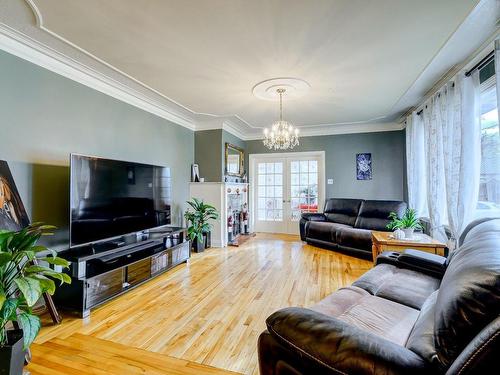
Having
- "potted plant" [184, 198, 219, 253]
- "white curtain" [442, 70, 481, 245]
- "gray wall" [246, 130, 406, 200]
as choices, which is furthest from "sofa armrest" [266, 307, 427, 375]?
"gray wall" [246, 130, 406, 200]

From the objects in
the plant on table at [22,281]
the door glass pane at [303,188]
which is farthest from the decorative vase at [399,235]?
the plant on table at [22,281]

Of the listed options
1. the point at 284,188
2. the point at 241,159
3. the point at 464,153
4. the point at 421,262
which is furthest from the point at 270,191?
the point at 421,262

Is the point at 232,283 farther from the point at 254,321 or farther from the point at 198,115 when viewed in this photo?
the point at 198,115

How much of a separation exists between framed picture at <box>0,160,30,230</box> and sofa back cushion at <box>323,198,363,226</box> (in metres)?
4.94

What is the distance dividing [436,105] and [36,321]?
15.2ft

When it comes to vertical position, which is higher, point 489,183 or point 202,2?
point 202,2

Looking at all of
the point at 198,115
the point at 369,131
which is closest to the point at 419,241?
the point at 369,131

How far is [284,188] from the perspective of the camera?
644 cm

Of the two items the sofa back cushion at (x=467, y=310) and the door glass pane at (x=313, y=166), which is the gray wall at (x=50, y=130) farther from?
the door glass pane at (x=313, y=166)

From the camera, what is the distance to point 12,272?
5.23ft

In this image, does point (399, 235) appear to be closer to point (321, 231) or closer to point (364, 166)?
point (321, 231)

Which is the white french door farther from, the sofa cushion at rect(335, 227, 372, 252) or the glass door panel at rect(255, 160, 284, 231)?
the sofa cushion at rect(335, 227, 372, 252)

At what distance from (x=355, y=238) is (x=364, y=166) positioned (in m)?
2.11

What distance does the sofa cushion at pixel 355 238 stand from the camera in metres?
4.16
